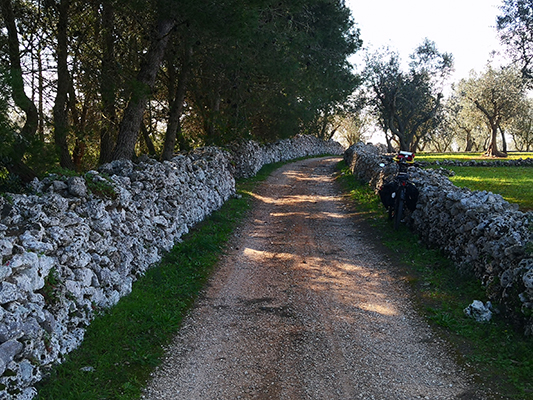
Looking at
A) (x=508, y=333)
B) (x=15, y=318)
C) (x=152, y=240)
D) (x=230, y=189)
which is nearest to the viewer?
(x=15, y=318)

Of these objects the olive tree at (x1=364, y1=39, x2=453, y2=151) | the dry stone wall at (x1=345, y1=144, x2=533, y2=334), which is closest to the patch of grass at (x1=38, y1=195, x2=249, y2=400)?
the dry stone wall at (x1=345, y1=144, x2=533, y2=334)

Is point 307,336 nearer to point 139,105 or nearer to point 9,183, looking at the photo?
point 9,183

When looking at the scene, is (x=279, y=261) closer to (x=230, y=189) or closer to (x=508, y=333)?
(x=508, y=333)

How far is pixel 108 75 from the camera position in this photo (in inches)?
466

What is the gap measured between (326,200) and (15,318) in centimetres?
1406

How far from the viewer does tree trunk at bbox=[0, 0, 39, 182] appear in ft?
22.7

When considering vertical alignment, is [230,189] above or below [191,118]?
below

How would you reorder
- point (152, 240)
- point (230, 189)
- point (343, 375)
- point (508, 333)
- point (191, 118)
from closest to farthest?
1. point (343, 375)
2. point (508, 333)
3. point (152, 240)
4. point (230, 189)
5. point (191, 118)

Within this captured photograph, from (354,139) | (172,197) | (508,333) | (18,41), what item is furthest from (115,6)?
(354,139)

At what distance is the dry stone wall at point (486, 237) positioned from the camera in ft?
20.7

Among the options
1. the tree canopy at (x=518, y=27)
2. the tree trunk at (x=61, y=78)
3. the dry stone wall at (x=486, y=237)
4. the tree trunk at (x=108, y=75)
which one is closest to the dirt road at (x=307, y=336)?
the dry stone wall at (x=486, y=237)

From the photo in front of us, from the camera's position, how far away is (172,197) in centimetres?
1099

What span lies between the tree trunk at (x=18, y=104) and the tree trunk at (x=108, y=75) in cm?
207

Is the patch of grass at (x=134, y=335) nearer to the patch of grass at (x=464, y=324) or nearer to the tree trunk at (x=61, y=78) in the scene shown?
the patch of grass at (x=464, y=324)
